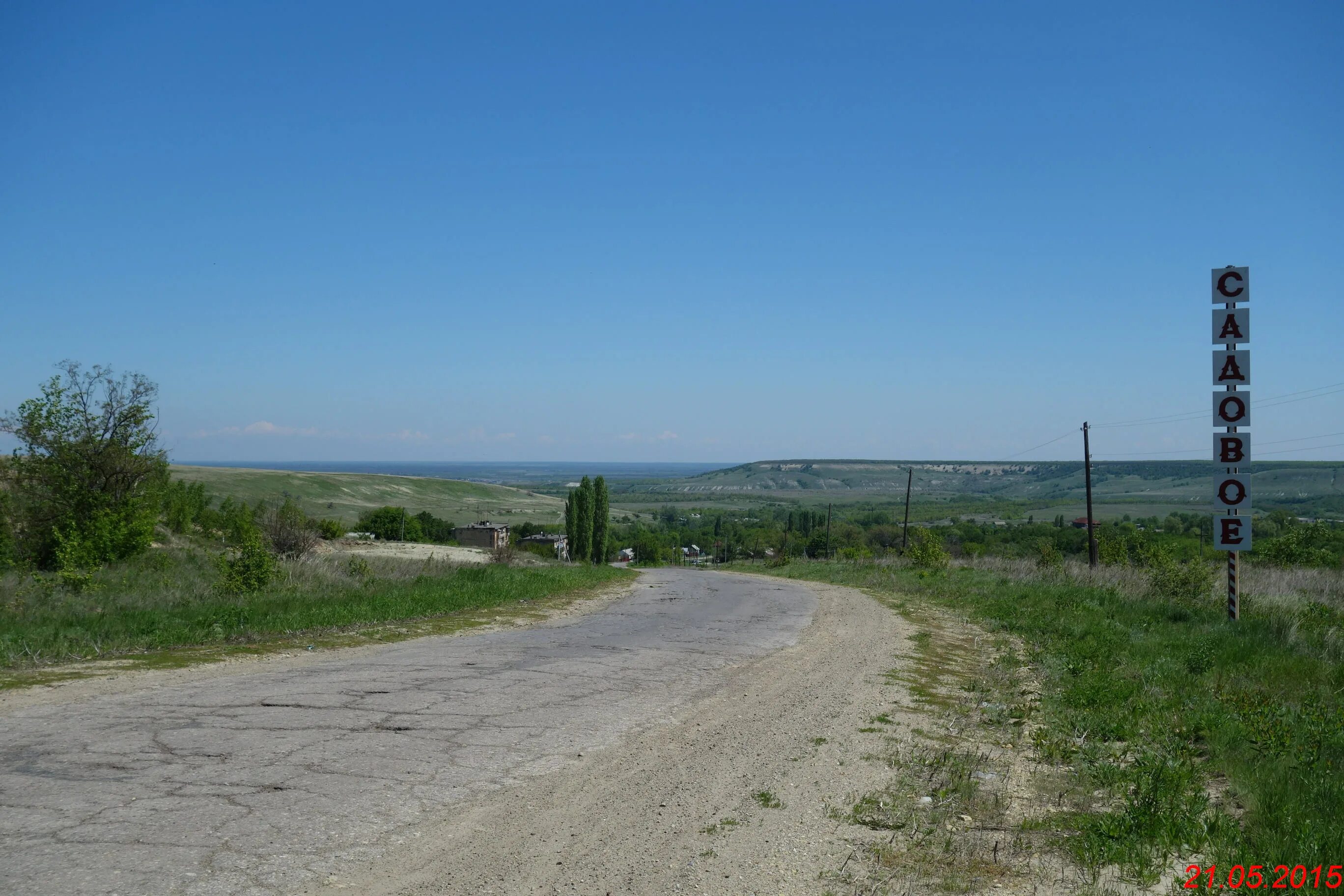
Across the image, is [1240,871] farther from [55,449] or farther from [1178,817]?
[55,449]

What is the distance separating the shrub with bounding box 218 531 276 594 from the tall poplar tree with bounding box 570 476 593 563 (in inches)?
1700

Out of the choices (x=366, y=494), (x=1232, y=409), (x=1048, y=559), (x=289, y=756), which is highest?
(x=1232, y=409)

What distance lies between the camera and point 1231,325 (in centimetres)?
1555

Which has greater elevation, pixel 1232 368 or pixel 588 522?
pixel 1232 368

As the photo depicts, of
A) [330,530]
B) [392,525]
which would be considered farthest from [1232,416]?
[392,525]

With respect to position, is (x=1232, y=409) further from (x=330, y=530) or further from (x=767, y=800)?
(x=330, y=530)

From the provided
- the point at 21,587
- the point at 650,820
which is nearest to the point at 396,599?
the point at 21,587

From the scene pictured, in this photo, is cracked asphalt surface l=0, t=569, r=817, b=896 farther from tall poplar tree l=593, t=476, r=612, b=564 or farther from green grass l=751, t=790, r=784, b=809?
tall poplar tree l=593, t=476, r=612, b=564

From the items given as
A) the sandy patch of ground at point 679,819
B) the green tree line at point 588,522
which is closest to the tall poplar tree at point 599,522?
the green tree line at point 588,522

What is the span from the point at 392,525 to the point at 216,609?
59.6 metres

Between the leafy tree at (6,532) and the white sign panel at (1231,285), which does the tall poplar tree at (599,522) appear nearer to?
the leafy tree at (6,532)

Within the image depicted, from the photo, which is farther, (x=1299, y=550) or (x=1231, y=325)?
(x=1299, y=550)

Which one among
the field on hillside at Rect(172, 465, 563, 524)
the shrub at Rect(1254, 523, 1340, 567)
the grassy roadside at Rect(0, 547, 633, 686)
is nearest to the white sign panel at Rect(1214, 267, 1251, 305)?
the grassy roadside at Rect(0, 547, 633, 686)

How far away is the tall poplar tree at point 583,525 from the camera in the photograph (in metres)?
60.6
